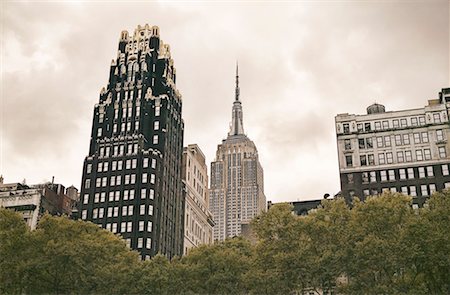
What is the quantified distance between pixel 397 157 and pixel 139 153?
2349 inches

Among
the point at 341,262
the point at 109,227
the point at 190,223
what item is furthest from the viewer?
the point at 190,223

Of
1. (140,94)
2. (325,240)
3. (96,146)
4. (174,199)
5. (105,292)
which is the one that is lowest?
(105,292)

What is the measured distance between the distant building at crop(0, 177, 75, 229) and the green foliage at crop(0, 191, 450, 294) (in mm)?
50475

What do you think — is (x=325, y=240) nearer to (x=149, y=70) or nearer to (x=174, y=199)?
(x=174, y=199)

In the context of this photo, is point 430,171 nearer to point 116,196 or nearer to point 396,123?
point 396,123

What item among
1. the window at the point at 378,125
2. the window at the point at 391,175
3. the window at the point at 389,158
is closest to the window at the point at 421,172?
the window at the point at 391,175

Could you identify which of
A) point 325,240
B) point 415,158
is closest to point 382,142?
point 415,158

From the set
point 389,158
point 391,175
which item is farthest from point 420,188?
point 389,158

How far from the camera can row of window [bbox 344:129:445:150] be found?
114 m

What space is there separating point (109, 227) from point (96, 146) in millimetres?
22867

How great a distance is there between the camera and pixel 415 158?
113 meters

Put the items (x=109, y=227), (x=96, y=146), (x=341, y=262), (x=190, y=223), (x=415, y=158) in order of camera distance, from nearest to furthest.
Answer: (x=341, y=262) < (x=415, y=158) < (x=109, y=227) < (x=96, y=146) < (x=190, y=223)

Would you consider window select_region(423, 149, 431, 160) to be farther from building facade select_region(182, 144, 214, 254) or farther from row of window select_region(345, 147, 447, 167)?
building facade select_region(182, 144, 214, 254)

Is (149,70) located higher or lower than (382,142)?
higher
